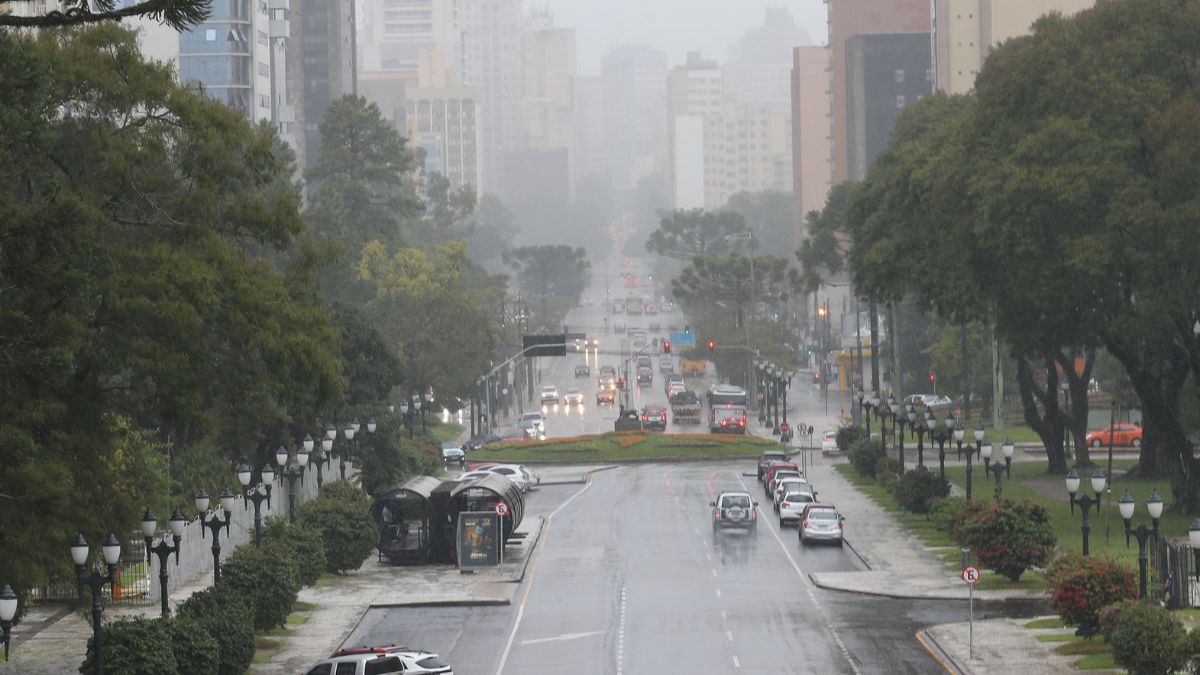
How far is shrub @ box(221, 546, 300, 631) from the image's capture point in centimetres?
4159

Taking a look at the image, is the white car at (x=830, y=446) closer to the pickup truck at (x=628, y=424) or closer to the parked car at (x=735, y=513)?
the pickup truck at (x=628, y=424)

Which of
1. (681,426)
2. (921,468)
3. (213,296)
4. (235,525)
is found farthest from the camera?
(681,426)

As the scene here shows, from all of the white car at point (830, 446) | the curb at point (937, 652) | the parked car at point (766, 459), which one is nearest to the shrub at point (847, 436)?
the white car at point (830, 446)

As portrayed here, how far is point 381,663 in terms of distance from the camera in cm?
3316

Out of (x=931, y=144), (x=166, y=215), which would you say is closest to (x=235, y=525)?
(x=166, y=215)

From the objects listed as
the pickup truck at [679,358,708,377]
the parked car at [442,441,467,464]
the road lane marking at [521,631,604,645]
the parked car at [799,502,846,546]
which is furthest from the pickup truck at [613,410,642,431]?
the road lane marking at [521,631,604,645]

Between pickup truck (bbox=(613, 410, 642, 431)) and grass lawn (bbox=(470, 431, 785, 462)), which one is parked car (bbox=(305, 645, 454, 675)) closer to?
grass lawn (bbox=(470, 431, 785, 462))

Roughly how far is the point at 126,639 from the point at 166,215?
35.1ft

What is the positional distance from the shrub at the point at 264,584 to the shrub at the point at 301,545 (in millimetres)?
3463

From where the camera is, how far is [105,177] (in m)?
40.4

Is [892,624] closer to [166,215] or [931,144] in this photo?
[166,215]

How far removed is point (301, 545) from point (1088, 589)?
64.3ft

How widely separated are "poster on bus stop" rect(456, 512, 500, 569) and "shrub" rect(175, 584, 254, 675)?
15924 mm

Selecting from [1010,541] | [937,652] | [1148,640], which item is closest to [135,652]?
[937,652]
